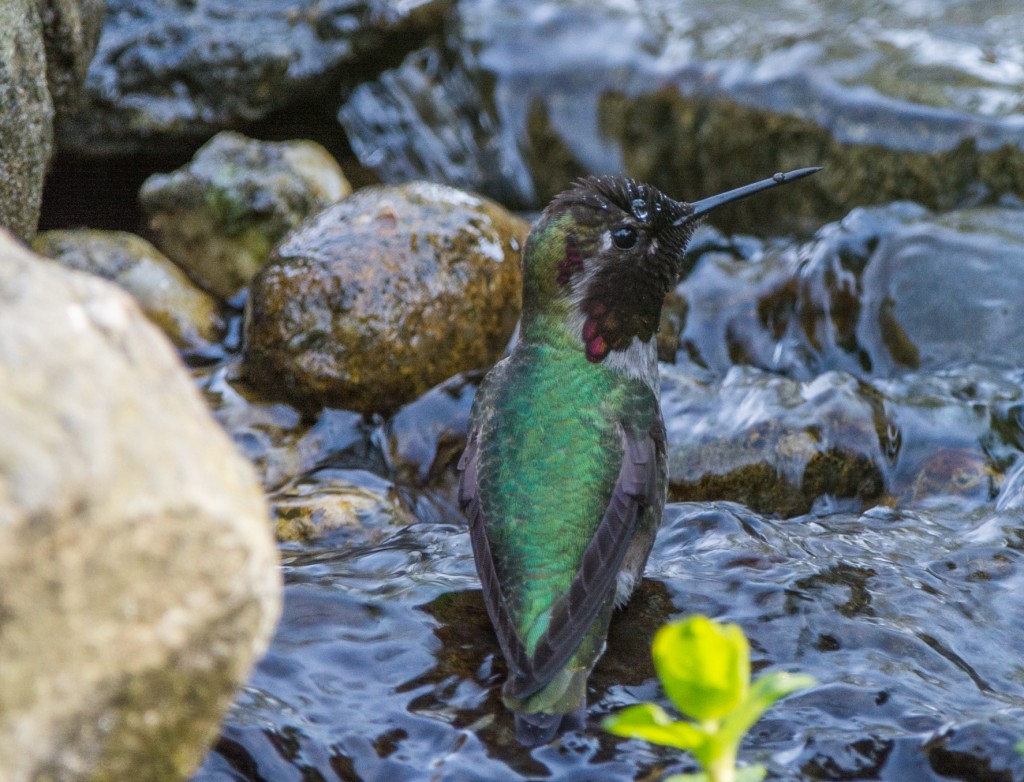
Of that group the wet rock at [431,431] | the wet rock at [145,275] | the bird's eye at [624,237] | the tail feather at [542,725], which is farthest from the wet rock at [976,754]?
the wet rock at [145,275]

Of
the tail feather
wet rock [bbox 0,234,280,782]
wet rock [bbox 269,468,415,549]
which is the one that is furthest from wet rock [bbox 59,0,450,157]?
wet rock [bbox 0,234,280,782]

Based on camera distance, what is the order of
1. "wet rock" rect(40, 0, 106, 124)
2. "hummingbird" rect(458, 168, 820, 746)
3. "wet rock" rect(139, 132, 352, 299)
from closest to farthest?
"hummingbird" rect(458, 168, 820, 746) → "wet rock" rect(40, 0, 106, 124) → "wet rock" rect(139, 132, 352, 299)

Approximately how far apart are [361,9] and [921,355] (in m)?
5.14

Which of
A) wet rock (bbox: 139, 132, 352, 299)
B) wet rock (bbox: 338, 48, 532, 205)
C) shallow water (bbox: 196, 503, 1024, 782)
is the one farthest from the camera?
wet rock (bbox: 338, 48, 532, 205)

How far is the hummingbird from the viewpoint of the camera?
362 centimetres

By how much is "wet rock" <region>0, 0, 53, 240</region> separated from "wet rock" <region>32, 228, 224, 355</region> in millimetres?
1249

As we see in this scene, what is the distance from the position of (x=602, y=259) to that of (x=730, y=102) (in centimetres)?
481

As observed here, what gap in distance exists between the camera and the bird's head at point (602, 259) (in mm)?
4488

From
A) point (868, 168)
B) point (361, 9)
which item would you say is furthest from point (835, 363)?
point (361, 9)

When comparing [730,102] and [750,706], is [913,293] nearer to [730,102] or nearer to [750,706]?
[730,102]

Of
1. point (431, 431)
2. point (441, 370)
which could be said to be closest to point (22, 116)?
point (441, 370)

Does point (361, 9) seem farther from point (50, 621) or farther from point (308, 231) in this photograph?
point (50, 621)

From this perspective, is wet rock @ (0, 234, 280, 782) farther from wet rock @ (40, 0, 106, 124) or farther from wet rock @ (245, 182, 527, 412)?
wet rock @ (40, 0, 106, 124)

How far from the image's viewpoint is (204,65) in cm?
872
